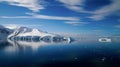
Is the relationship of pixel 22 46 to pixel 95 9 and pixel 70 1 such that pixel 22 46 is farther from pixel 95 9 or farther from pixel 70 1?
pixel 95 9

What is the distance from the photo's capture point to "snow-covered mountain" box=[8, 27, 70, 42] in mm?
1939

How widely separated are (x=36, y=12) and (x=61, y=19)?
10.8 inches

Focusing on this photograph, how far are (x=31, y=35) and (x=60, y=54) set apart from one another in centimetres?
36

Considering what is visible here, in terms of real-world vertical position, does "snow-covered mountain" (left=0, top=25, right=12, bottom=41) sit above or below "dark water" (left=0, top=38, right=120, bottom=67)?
above

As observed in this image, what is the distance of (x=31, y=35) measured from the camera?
6.54 feet

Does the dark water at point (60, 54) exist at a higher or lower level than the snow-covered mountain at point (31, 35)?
lower

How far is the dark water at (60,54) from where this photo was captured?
188cm

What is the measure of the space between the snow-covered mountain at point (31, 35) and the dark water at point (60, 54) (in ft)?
0.17

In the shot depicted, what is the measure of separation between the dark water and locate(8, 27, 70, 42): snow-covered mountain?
5 cm

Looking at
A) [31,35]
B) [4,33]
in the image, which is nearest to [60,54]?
[31,35]

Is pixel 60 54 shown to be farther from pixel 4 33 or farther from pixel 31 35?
pixel 4 33

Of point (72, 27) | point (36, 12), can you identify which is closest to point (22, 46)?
point (36, 12)

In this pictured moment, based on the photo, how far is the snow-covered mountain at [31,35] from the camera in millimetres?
1939

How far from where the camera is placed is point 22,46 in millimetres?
1938
